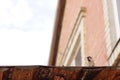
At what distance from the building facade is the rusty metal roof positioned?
212cm

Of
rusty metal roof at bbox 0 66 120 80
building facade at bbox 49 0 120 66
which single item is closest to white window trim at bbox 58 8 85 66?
building facade at bbox 49 0 120 66

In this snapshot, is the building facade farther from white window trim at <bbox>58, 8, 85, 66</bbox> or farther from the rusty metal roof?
the rusty metal roof

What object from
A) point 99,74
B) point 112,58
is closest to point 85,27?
point 112,58

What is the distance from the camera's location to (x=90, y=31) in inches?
230

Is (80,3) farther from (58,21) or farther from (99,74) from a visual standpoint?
(99,74)

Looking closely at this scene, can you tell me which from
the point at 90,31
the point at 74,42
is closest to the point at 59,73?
the point at 90,31

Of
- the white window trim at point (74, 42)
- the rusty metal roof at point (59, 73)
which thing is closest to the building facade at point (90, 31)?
the white window trim at point (74, 42)

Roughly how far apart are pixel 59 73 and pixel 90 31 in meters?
3.83

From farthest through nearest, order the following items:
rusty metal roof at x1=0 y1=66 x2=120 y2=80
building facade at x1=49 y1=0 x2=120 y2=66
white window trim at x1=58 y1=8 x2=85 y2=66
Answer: white window trim at x1=58 y1=8 x2=85 y2=66, building facade at x1=49 y1=0 x2=120 y2=66, rusty metal roof at x1=0 y1=66 x2=120 y2=80

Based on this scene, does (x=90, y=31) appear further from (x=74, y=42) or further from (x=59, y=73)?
(x=59, y=73)

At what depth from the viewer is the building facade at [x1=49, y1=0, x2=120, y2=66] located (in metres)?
4.61

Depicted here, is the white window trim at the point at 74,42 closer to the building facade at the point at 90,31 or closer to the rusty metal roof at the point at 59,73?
the building facade at the point at 90,31

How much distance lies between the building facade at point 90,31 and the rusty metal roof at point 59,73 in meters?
2.12

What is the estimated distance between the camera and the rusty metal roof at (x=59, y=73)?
80.3 inches
